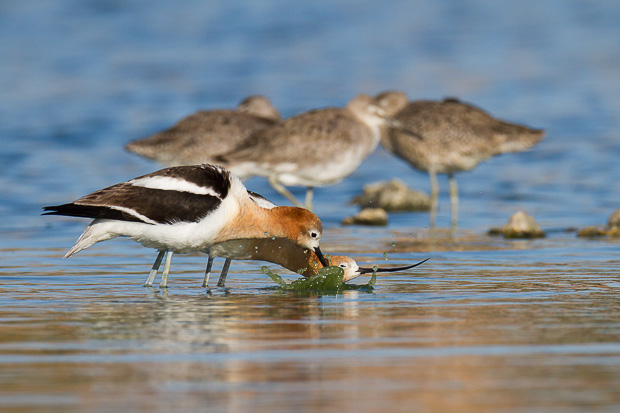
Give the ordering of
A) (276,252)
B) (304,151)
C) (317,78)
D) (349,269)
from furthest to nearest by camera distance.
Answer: (317,78)
(304,151)
(276,252)
(349,269)

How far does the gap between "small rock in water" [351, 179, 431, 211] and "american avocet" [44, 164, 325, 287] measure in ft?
21.7

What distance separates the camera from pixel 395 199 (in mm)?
16188

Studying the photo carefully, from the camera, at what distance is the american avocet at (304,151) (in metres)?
15.1

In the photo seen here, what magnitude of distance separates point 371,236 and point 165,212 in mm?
4606

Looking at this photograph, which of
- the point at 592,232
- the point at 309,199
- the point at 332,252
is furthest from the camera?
the point at 309,199

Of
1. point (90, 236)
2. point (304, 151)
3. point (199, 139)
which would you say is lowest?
point (90, 236)

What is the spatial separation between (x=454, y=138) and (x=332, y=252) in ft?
17.9

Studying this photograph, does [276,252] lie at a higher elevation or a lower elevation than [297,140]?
lower

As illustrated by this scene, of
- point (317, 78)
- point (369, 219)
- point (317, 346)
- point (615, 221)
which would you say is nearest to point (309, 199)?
point (369, 219)

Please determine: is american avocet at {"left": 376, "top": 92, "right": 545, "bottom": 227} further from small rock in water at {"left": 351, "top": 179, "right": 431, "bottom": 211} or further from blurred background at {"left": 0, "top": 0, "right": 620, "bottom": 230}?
blurred background at {"left": 0, "top": 0, "right": 620, "bottom": 230}

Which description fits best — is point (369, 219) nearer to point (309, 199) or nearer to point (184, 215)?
point (309, 199)

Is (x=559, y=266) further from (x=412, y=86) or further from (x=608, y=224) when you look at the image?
(x=412, y=86)

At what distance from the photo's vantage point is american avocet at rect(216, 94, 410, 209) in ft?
49.5

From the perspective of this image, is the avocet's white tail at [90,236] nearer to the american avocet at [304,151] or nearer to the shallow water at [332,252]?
the shallow water at [332,252]
